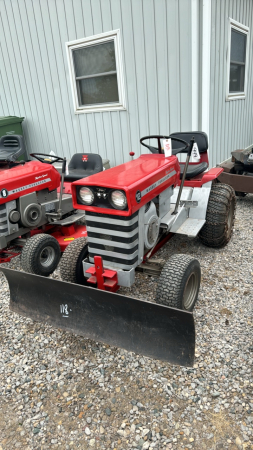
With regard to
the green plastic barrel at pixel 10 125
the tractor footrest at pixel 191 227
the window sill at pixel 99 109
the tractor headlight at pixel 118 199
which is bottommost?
the tractor footrest at pixel 191 227

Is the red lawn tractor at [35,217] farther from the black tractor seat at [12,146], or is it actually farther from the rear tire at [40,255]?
the black tractor seat at [12,146]

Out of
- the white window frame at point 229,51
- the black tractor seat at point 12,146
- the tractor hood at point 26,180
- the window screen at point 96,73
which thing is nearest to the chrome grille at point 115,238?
the tractor hood at point 26,180

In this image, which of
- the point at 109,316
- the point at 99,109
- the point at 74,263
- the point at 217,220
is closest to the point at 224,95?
the point at 99,109

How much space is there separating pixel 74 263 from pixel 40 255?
0.63 meters

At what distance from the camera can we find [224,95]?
501 centimetres

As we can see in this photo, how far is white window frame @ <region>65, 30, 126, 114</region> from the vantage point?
4.62 meters

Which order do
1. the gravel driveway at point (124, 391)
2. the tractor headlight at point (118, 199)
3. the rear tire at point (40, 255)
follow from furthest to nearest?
the rear tire at point (40, 255)
the tractor headlight at point (118, 199)
the gravel driveway at point (124, 391)

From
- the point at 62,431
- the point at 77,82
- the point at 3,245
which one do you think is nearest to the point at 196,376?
the point at 62,431

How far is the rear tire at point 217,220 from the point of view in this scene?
3166 millimetres

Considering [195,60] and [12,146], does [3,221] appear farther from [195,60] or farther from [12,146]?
[195,60]

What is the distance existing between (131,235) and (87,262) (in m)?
0.47

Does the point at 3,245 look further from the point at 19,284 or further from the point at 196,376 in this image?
the point at 196,376

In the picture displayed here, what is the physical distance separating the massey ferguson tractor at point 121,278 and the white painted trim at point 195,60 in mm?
2044

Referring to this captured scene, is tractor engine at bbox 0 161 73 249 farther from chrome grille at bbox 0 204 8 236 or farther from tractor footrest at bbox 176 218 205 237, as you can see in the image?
tractor footrest at bbox 176 218 205 237
